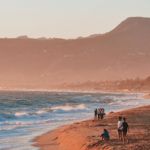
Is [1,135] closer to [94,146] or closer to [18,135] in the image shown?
[18,135]

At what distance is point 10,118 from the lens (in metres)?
38.6

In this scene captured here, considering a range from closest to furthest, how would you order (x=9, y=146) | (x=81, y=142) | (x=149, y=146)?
(x=149, y=146) → (x=81, y=142) → (x=9, y=146)

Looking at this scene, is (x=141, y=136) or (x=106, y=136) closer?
(x=106, y=136)

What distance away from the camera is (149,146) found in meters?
15.0

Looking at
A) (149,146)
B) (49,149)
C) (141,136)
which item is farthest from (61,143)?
(149,146)

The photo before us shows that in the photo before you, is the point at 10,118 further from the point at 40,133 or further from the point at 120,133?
the point at 120,133

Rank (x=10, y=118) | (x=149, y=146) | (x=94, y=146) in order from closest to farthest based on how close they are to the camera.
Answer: (x=149, y=146) → (x=94, y=146) → (x=10, y=118)

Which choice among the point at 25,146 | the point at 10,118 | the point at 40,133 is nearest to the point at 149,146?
the point at 25,146

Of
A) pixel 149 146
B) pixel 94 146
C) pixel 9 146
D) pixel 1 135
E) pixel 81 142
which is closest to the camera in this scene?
pixel 149 146

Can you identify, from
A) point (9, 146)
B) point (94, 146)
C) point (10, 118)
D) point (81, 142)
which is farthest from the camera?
point (10, 118)

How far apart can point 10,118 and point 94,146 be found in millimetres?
24561

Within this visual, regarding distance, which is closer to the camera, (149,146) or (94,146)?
(149,146)

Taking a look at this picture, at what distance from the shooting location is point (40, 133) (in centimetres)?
2481

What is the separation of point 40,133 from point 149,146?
1198 centimetres
